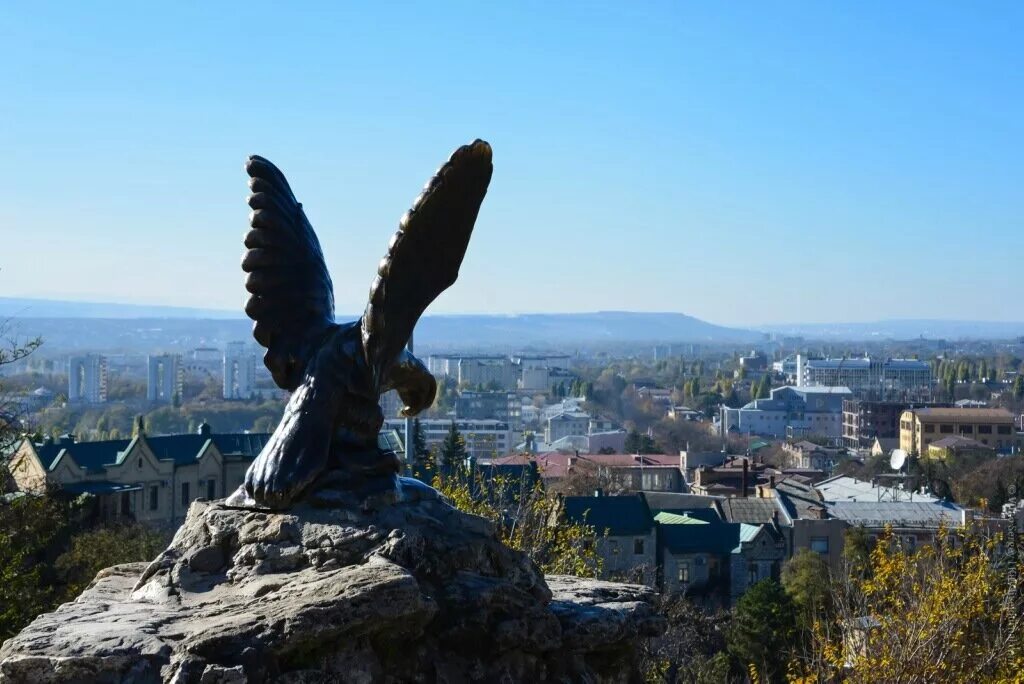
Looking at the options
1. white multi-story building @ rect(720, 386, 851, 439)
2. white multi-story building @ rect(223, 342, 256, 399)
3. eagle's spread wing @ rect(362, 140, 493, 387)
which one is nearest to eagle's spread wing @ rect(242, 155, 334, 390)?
eagle's spread wing @ rect(362, 140, 493, 387)

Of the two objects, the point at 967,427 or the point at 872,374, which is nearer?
the point at 967,427

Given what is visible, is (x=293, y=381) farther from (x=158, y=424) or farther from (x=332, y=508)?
(x=158, y=424)

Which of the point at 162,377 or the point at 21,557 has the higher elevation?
the point at 21,557

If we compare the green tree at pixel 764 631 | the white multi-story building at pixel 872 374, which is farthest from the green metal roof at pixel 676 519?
the white multi-story building at pixel 872 374

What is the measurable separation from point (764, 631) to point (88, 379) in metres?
134

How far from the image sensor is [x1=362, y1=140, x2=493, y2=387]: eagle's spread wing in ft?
28.5

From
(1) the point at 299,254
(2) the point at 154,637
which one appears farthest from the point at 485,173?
(2) the point at 154,637

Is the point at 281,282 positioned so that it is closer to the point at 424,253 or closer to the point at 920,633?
the point at 424,253

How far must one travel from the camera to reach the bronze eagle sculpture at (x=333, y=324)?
8664mm

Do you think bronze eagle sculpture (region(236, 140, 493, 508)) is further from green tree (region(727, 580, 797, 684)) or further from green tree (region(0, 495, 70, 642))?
green tree (region(727, 580, 797, 684))

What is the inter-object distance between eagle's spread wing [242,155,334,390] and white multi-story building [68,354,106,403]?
464ft

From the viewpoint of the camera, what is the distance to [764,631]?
2777cm

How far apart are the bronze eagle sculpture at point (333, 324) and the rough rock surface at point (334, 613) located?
0.36 metres

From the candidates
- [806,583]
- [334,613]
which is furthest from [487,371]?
[334,613]
